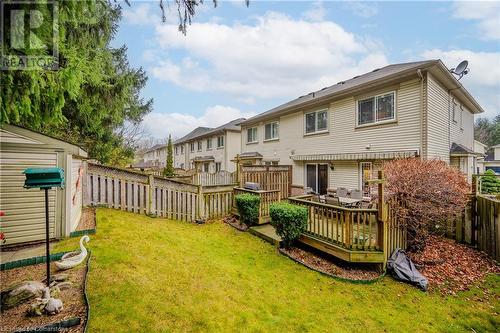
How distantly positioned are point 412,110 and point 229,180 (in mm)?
11985

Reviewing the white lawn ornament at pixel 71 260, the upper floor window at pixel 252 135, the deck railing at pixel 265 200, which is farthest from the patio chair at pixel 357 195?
the upper floor window at pixel 252 135

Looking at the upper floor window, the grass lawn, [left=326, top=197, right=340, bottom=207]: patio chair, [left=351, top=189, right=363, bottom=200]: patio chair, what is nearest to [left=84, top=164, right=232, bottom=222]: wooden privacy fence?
the grass lawn

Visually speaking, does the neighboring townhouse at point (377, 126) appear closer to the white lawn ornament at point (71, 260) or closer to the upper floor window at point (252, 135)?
the upper floor window at point (252, 135)

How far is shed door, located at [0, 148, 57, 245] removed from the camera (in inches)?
183

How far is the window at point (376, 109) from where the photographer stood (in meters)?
9.41

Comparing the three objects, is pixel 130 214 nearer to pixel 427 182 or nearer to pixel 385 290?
pixel 385 290

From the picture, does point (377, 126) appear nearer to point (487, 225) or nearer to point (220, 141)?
point (487, 225)

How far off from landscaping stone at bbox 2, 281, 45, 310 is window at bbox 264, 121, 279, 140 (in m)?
14.5

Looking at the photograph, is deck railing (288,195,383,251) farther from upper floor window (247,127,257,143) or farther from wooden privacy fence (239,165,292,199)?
upper floor window (247,127,257,143)

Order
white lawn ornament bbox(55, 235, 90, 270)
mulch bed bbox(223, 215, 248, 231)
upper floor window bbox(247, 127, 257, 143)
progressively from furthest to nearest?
upper floor window bbox(247, 127, 257, 143) < mulch bed bbox(223, 215, 248, 231) < white lawn ornament bbox(55, 235, 90, 270)

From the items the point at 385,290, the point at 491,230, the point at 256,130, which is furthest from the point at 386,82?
the point at 256,130

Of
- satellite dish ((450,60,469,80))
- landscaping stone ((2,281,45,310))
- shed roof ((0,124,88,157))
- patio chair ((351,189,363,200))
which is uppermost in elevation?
satellite dish ((450,60,469,80))

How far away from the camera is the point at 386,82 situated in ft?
30.3

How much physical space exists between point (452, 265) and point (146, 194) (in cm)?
1013
